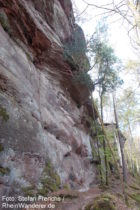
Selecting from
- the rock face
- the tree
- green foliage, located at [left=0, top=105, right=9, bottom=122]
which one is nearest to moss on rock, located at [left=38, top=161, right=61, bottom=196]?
the rock face

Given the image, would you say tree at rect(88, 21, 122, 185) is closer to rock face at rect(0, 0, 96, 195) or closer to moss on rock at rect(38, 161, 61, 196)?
rock face at rect(0, 0, 96, 195)

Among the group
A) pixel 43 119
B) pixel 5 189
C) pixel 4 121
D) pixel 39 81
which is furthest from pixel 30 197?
pixel 39 81

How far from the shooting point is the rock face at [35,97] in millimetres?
4609

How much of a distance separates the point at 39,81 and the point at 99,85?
499 centimetres

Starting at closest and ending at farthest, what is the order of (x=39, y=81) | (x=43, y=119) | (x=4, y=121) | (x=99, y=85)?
(x=4, y=121), (x=43, y=119), (x=39, y=81), (x=99, y=85)

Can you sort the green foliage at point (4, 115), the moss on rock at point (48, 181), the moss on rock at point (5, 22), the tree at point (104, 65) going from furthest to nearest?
1. the tree at point (104, 65)
2. the moss on rock at point (5, 22)
3. the moss on rock at point (48, 181)
4. the green foliage at point (4, 115)

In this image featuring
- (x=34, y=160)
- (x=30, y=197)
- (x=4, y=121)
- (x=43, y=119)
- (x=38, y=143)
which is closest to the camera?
(x=30, y=197)

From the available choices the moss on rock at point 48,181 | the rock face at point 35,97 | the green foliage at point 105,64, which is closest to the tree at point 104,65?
the green foliage at point 105,64

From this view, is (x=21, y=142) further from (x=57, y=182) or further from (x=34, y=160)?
A: (x=57, y=182)

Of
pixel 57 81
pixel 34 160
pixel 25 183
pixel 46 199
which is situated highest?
pixel 57 81

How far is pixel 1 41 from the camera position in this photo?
232 inches

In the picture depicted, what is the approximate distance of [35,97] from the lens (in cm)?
698

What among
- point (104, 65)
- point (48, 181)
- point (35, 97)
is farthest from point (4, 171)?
point (104, 65)

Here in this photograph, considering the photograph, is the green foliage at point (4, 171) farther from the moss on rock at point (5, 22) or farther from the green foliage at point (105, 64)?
the green foliage at point (105, 64)
